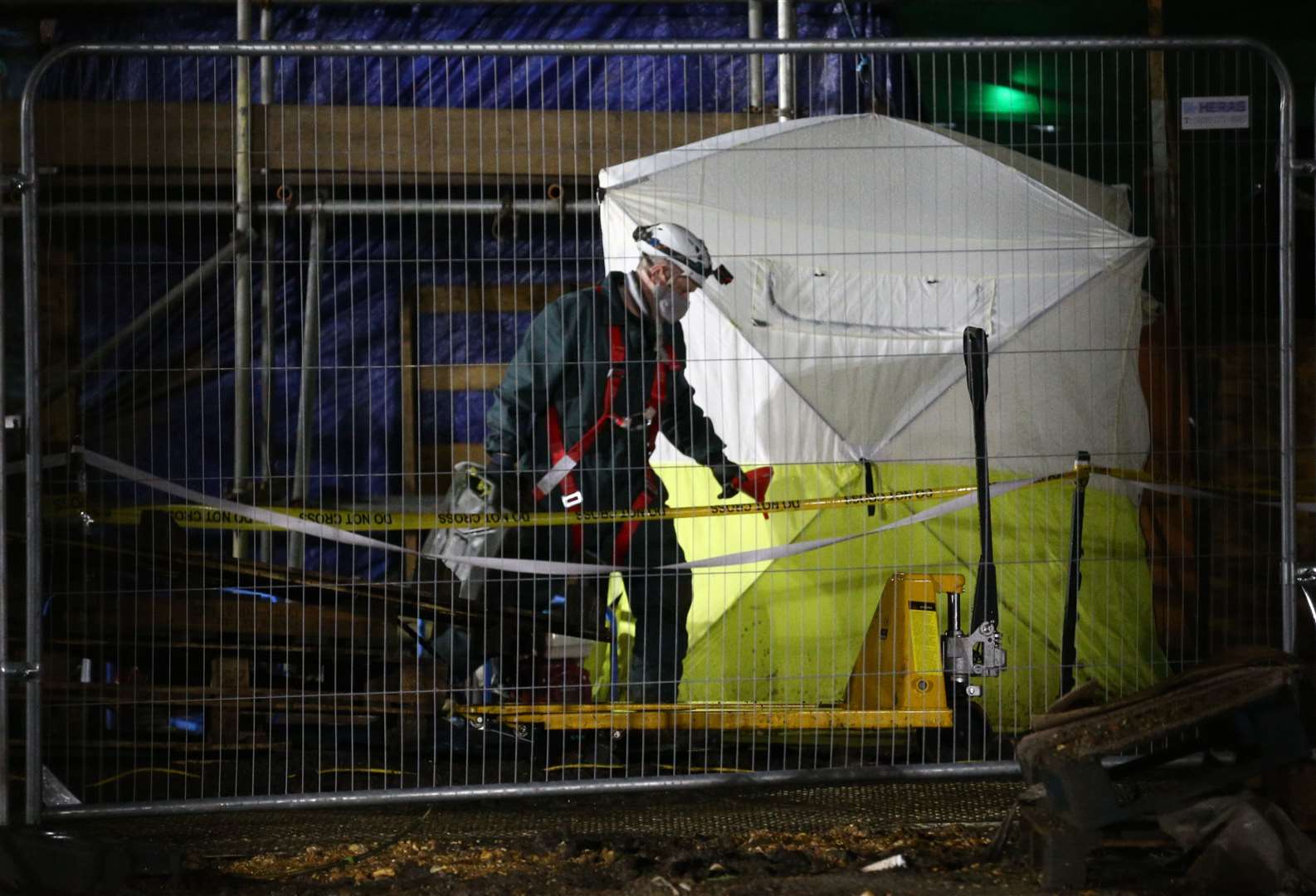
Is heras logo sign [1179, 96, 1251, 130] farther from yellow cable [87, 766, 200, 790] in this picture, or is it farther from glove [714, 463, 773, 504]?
yellow cable [87, 766, 200, 790]

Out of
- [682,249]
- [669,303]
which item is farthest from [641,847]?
[682,249]

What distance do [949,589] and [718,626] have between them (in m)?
1.10

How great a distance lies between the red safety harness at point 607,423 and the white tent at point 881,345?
2.12 ft

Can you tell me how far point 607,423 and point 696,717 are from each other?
1137mm

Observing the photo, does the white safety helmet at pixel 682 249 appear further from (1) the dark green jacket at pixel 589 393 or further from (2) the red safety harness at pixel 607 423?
(2) the red safety harness at pixel 607 423

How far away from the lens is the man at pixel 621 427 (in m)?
5.15

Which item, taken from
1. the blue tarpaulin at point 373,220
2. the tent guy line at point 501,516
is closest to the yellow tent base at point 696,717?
the tent guy line at point 501,516

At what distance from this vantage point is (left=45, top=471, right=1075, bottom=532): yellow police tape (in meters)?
4.94

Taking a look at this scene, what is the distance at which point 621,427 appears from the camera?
5.23 m

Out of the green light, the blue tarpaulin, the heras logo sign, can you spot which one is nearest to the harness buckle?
the blue tarpaulin

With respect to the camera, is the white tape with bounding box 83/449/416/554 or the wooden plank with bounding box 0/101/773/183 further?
the wooden plank with bounding box 0/101/773/183

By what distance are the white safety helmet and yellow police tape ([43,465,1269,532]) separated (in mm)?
977

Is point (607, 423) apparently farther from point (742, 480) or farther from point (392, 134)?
point (392, 134)

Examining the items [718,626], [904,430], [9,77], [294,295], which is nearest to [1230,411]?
[904,430]
